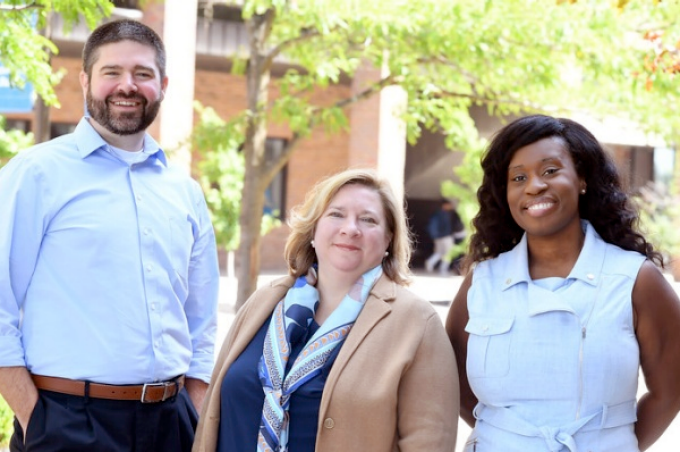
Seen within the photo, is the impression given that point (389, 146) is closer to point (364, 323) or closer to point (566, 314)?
point (364, 323)

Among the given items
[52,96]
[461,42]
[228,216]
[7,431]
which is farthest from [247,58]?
[228,216]

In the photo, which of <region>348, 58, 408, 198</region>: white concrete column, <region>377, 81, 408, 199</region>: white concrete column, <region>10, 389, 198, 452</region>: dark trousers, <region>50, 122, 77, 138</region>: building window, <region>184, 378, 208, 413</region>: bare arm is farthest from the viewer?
<region>50, 122, 77, 138</region>: building window

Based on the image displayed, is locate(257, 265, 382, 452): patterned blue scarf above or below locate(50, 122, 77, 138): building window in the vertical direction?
below

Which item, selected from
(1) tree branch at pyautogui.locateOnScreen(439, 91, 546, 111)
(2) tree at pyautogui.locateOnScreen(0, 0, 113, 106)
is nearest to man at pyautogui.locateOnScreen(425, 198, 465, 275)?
(1) tree branch at pyautogui.locateOnScreen(439, 91, 546, 111)

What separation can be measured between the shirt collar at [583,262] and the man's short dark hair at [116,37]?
1.49 meters

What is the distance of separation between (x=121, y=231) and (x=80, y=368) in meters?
0.50

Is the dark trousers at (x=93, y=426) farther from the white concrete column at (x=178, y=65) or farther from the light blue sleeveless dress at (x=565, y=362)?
the white concrete column at (x=178, y=65)

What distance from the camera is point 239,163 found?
58.3 ft

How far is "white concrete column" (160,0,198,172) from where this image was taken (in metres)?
15.6

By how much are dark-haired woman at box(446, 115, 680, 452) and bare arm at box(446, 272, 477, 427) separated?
0.05ft

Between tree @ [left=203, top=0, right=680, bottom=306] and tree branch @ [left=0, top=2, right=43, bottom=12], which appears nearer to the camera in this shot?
tree branch @ [left=0, top=2, right=43, bottom=12]

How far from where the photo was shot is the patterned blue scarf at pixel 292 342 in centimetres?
337

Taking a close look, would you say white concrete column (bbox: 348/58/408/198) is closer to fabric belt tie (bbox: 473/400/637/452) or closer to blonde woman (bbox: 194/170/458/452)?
blonde woman (bbox: 194/170/458/452)

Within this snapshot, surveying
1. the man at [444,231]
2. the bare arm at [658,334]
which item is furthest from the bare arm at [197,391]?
the man at [444,231]
